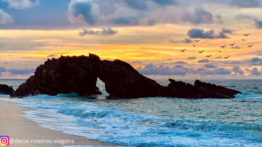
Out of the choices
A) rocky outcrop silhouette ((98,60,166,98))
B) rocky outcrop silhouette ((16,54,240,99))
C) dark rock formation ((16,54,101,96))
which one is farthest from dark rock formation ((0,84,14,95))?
rocky outcrop silhouette ((98,60,166,98))

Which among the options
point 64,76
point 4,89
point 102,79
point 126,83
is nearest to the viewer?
point 126,83

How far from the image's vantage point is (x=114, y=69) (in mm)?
41844

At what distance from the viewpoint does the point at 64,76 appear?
146 feet

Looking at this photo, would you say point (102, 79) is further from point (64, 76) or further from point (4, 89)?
point (4, 89)

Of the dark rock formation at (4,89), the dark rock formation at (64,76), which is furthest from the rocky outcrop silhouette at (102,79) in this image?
the dark rock formation at (4,89)

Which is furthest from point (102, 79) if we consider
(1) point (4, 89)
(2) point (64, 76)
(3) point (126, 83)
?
(1) point (4, 89)

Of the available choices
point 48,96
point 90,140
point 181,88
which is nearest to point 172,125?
point 90,140

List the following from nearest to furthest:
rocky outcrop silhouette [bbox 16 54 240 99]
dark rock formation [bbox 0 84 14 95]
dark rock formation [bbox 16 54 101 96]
A: rocky outcrop silhouette [bbox 16 54 240 99] → dark rock formation [bbox 16 54 101 96] → dark rock formation [bbox 0 84 14 95]

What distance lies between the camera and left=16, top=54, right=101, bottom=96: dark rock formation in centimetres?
4372

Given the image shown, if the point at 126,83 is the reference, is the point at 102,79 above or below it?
above

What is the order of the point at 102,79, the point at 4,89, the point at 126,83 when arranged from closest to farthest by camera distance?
the point at 126,83 → the point at 102,79 → the point at 4,89

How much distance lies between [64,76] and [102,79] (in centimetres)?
686

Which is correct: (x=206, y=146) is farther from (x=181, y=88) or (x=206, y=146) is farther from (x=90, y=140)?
(x=181, y=88)

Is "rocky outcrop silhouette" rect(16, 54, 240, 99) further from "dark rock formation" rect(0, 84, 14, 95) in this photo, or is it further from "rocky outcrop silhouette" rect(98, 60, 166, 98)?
"dark rock formation" rect(0, 84, 14, 95)
